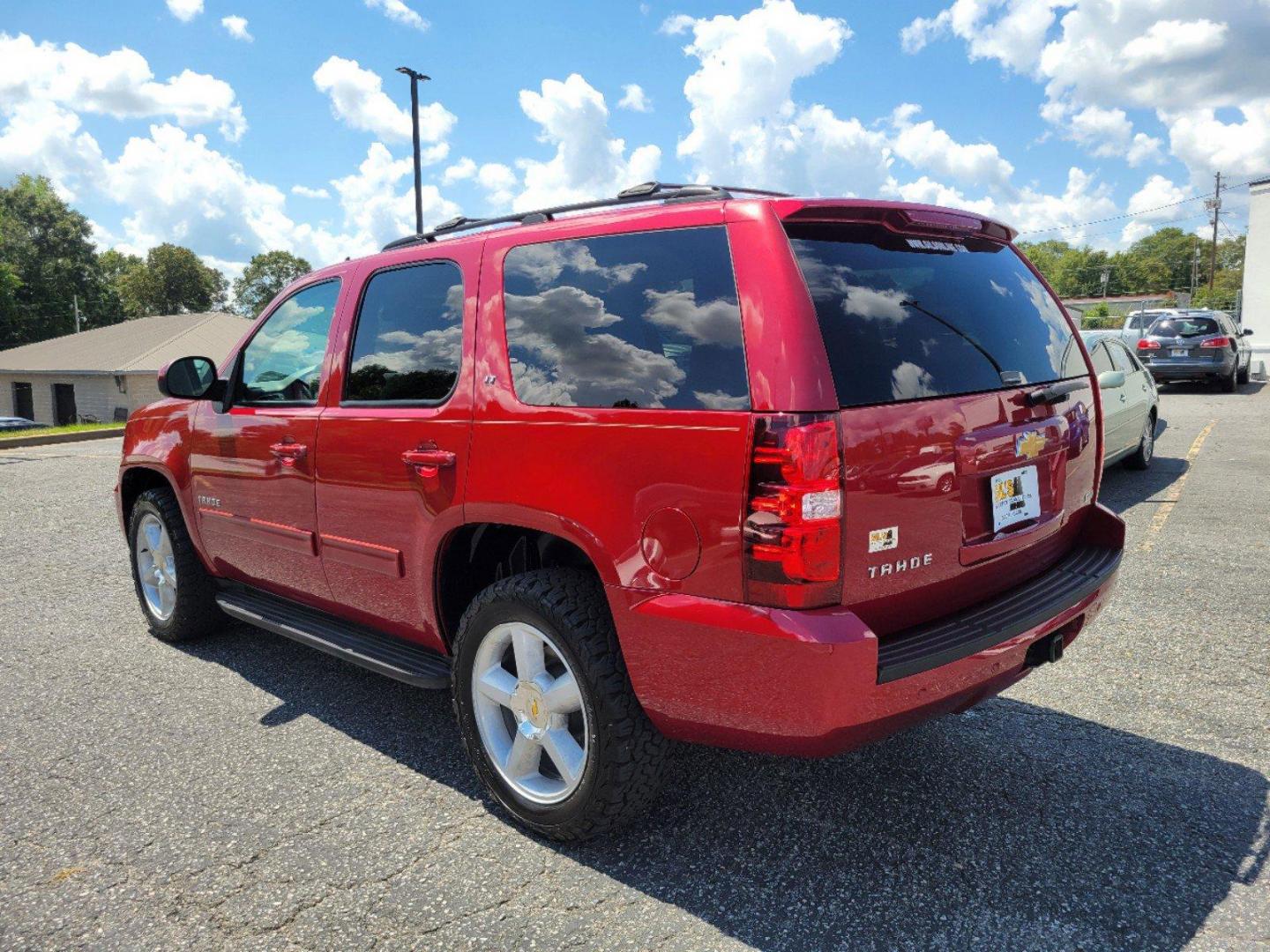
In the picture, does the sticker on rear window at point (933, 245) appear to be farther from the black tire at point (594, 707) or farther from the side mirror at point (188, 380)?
the side mirror at point (188, 380)

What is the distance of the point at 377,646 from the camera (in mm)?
3410

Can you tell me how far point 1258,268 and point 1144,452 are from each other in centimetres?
3252

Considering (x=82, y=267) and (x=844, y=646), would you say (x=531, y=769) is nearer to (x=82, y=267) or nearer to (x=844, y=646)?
(x=844, y=646)

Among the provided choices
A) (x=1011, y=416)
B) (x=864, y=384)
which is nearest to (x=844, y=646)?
(x=864, y=384)

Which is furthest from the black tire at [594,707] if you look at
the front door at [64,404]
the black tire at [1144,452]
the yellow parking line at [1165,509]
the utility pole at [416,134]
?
the front door at [64,404]

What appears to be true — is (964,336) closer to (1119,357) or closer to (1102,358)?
(1102,358)

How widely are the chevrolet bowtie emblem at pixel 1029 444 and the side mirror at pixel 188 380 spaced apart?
11.2 feet

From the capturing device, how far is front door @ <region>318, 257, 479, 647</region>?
3.04 metres

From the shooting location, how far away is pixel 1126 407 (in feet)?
27.1

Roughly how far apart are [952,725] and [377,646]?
2.29 m

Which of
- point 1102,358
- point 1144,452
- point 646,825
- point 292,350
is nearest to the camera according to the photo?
point 646,825

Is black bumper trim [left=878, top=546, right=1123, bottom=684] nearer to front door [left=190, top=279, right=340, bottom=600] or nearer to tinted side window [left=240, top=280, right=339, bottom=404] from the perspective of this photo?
front door [left=190, top=279, right=340, bottom=600]

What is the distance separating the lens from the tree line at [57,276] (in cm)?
6119

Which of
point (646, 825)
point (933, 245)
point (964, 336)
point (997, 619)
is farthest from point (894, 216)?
point (646, 825)
